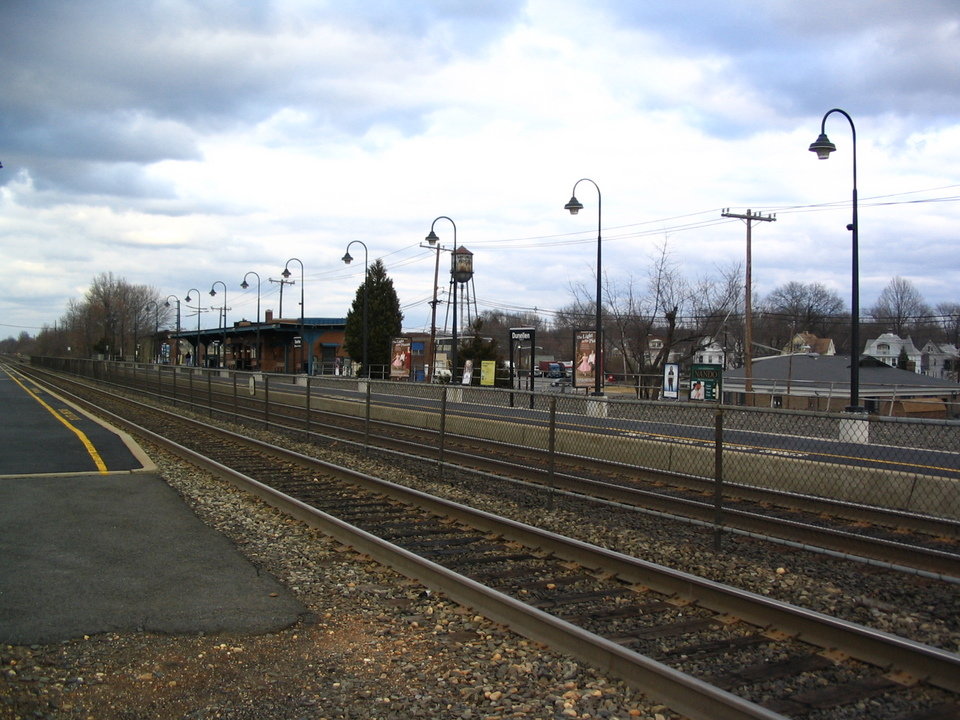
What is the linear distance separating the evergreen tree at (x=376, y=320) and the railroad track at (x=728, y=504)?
5696cm

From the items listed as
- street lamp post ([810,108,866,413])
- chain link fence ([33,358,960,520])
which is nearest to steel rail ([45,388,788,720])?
chain link fence ([33,358,960,520])

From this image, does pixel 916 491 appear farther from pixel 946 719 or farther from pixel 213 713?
pixel 213 713

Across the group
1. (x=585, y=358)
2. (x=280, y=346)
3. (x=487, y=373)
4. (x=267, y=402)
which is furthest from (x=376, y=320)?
(x=267, y=402)

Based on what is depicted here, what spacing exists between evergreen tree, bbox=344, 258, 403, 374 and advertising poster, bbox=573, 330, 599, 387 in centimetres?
4168

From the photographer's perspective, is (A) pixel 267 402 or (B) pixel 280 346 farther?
(B) pixel 280 346

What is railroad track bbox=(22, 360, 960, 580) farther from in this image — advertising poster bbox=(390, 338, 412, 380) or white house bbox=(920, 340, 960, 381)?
white house bbox=(920, 340, 960, 381)

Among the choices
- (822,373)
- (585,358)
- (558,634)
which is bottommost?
(558,634)

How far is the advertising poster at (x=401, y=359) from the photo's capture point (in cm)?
4584

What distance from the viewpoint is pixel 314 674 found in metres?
5.18

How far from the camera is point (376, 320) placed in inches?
3054

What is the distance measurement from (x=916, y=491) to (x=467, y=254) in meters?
44.3

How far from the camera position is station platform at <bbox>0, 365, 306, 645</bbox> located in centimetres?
613

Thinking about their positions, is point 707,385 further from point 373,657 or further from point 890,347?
point 890,347

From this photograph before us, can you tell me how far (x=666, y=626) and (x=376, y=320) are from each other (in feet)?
238
